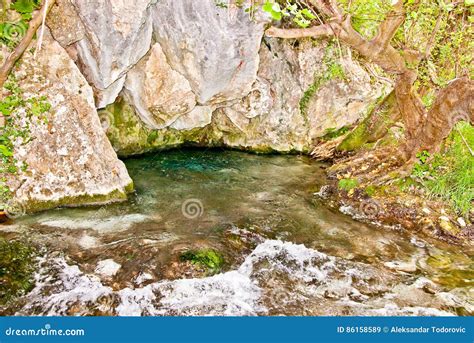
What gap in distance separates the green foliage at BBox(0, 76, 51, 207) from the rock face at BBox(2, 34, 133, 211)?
7cm

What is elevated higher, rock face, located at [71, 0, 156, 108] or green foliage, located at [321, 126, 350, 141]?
rock face, located at [71, 0, 156, 108]

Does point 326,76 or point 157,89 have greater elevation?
point 326,76

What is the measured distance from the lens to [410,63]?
700 cm

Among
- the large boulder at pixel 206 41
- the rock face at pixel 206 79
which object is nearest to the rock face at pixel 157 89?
the rock face at pixel 206 79

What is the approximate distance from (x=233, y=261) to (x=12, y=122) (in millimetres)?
4665

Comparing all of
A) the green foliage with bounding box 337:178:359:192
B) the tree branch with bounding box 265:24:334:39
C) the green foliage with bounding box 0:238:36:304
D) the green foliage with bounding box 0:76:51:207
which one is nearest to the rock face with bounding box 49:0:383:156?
the green foliage with bounding box 0:76:51:207

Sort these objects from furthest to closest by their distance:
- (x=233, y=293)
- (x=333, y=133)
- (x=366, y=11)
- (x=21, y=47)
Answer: (x=333, y=133) < (x=366, y=11) < (x=21, y=47) < (x=233, y=293)

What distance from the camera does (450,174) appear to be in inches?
297

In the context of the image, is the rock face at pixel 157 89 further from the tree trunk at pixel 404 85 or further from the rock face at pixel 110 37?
the tree trunk at pixel 404 85

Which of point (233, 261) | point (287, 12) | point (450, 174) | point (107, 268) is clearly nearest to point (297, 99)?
point (450, 174)

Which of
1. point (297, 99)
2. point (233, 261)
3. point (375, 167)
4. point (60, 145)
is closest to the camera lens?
point (233, 261)

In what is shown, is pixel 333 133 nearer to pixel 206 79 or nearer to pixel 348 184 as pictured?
pixel 348 184

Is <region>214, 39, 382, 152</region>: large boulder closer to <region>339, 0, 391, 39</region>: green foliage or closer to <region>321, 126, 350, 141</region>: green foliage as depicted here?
<region>321, 126, 350, 141</region>: green foliage

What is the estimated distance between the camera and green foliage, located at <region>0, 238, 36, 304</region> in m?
4.52
